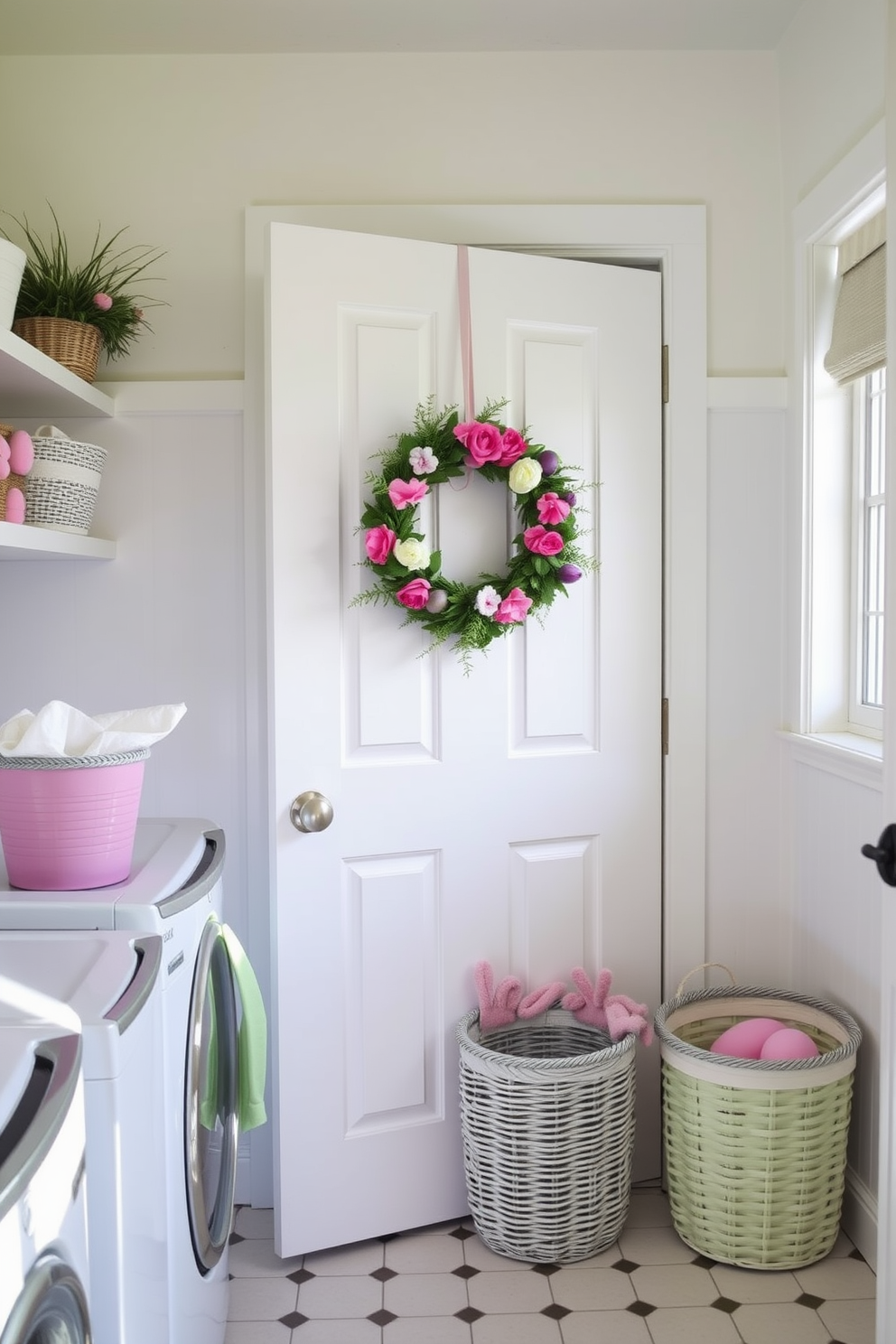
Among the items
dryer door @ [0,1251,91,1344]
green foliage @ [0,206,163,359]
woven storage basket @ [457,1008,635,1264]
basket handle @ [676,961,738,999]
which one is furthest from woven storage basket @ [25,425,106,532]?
basket handle @ [676,961,738,999]

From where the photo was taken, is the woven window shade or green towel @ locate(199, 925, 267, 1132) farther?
the woven window shade

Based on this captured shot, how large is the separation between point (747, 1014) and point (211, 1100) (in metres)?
1.24

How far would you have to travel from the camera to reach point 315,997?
7.30ft

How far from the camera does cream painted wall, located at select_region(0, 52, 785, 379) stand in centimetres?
238

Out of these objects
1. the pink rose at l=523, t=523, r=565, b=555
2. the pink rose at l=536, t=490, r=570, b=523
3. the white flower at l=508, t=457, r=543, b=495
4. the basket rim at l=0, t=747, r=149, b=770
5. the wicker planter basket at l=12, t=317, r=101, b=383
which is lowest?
the basket rim at l=0, t=747, r=149, b=770

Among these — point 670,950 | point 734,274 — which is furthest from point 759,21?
point 670,950

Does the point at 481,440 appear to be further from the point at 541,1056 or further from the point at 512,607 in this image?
the point at 541,1056

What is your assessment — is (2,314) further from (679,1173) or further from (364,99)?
(679,1173)

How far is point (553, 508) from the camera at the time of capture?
221 centimetres

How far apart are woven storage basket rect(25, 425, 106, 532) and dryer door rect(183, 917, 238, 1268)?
876 millimetres

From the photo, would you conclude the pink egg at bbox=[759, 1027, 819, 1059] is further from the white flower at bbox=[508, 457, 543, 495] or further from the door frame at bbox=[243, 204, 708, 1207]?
the white flower at bbox=[508, 457, 543, 495]

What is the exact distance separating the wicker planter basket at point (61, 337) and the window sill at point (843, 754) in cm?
173

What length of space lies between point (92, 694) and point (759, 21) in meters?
2.08

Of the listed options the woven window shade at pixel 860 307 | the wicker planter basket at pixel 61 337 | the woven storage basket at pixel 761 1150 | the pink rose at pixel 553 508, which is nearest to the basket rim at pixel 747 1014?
the woven storage basket at pixel 761 1150
